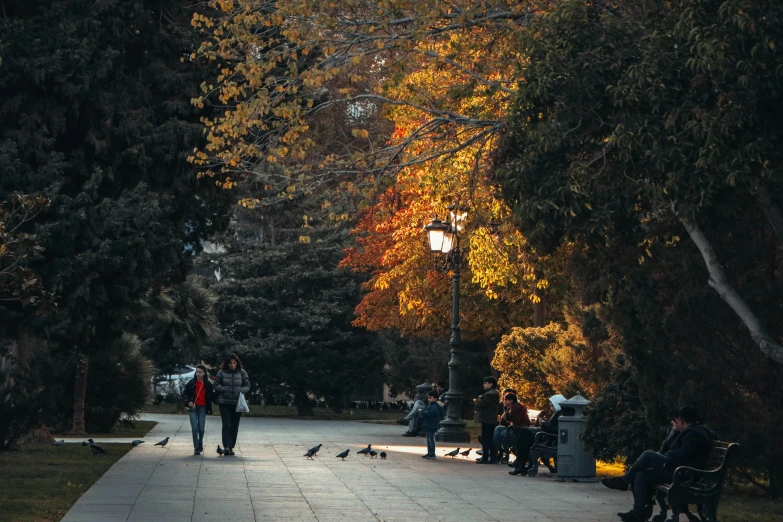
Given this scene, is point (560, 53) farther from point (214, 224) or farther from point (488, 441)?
point (214, 224)

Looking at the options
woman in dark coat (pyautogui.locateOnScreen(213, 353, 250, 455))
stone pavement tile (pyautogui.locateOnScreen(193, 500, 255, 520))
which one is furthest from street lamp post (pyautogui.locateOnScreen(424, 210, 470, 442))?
stone pavement tile (pyautogui.locateOnScreen(193, 500, 255, 520))

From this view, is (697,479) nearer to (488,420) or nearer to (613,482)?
(613,482)

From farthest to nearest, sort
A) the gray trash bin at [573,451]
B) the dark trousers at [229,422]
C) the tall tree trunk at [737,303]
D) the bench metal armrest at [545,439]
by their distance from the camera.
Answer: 1. the dark trousers at [229,422]
2. the bench metal armrest at [545,439]
3. the gray trash bin at [573,451]
4. the tall tree trunk at [737,303]

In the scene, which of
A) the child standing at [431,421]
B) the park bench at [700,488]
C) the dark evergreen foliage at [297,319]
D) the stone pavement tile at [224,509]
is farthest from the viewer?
the dark evergreen foliage at [297,319]

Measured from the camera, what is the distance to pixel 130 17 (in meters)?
24.1

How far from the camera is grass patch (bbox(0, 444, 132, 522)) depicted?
13.6 metres

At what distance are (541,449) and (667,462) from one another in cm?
668

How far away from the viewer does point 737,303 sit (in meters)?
Result: 13.6

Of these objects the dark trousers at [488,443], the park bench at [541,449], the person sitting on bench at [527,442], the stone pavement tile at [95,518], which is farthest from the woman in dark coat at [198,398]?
the stone pavement tile at [95,518]

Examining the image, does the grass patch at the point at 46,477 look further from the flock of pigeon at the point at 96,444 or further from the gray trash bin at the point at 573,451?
the gray trash bin at the point at 573,451

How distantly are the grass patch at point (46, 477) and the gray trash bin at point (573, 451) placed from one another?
697 centimetres

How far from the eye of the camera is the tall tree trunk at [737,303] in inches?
523

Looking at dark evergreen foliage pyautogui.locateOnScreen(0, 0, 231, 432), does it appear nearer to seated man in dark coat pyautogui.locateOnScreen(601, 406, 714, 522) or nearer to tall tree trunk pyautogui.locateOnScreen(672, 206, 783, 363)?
tall tree trunk pyautogui.locateOnScreen(672, 206, 783, 363)

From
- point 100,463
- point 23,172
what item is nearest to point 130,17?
point 23,172
